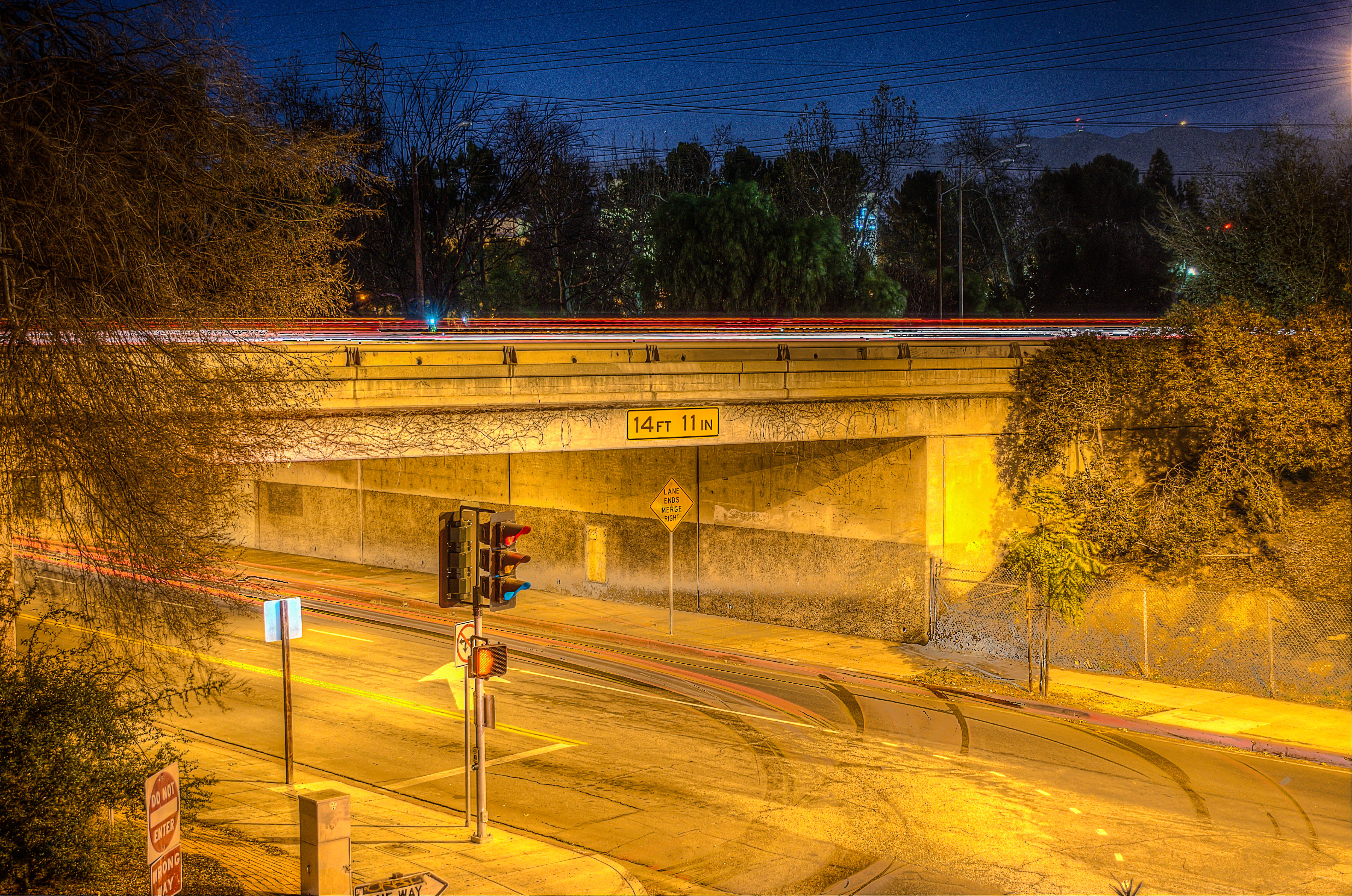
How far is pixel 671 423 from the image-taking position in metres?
20.9

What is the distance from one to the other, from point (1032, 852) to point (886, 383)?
12922 millimetres

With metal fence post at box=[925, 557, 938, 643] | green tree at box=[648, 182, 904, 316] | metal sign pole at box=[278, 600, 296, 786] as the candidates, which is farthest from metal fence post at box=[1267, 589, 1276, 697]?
green tree at box=[648, 182, 904, 316]

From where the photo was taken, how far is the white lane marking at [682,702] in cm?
1639

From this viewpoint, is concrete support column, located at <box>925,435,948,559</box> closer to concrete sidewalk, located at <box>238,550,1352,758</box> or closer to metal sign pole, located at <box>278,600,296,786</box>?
concrete sidewalk, located at <box>238,550,1352,758</box>

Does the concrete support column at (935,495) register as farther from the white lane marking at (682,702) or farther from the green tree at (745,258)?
the green tree at (745,258)

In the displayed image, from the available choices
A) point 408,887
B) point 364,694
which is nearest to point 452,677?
point 364,694

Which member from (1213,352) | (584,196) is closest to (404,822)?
(1213,352)

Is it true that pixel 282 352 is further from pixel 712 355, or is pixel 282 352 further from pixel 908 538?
pixel 908 538

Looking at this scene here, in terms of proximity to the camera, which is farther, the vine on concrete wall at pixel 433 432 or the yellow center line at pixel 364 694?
the vine on concrete wall at pixel 433 432

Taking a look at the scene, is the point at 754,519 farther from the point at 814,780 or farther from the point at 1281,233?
the point at 1281,233

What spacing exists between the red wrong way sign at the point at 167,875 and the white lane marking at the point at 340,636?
16354mm

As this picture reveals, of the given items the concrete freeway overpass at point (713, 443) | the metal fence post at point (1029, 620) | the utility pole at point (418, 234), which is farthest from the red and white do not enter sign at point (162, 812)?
the utility pole at point (418, 234)

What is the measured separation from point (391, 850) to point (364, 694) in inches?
310

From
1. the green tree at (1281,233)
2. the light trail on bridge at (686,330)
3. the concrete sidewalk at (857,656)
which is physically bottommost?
the concrete sidewalk at (857,656)
